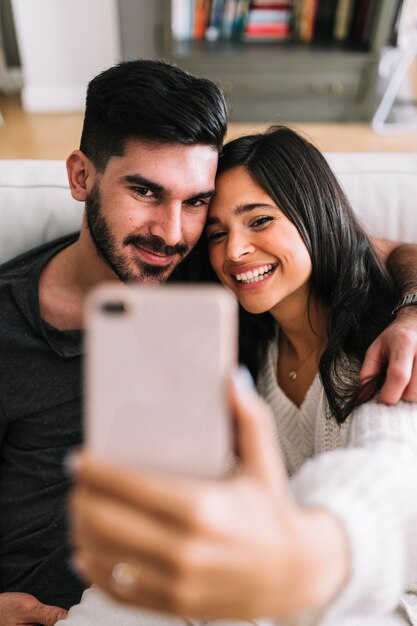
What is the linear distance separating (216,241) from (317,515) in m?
0.69

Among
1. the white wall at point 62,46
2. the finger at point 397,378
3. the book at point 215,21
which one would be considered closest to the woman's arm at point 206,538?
the finger at point 397,378

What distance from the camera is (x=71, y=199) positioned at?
1.30m

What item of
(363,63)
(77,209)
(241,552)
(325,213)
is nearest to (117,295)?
(241,552)

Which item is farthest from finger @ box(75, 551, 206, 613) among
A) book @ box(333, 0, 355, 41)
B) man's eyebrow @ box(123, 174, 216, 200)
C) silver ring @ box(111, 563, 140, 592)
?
book @ box(333, 0, 355, 41)

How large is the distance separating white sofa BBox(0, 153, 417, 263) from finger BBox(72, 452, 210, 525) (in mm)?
954

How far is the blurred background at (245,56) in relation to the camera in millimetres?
2861

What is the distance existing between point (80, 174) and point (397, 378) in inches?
29.6

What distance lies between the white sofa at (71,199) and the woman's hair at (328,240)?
0.20 m

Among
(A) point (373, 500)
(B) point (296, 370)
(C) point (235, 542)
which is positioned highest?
(C) point (235, 542)

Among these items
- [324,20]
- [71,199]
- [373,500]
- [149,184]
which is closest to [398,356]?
[373,500]

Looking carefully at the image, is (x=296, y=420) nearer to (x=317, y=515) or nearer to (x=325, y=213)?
(x=325, y=213)

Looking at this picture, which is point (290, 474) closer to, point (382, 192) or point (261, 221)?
point (261, 221)

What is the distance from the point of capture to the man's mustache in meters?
1.08

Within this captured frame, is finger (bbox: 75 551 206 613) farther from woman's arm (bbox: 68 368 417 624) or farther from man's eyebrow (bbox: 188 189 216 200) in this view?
man's eyebrow (bbox: 188 189 216 200)
